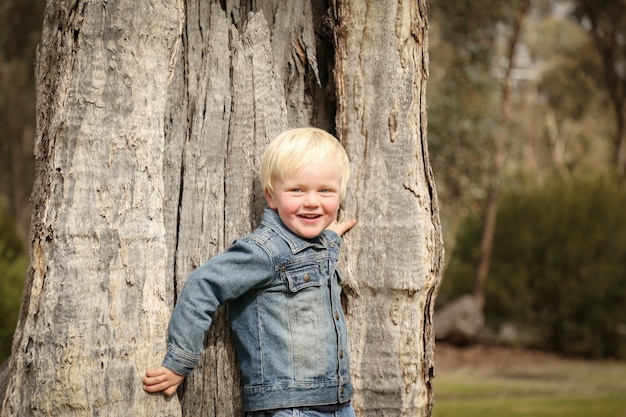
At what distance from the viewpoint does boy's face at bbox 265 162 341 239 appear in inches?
101

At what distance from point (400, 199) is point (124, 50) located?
1.08 metres

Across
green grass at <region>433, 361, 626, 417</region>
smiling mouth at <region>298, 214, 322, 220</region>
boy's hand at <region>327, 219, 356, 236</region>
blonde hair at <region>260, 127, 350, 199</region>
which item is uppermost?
blonde hair at <region>260, 127, 350, 199</region>

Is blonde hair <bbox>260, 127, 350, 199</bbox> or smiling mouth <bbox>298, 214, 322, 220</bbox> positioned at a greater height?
blonde hair <bbox>260, 127, 350, 199</bbox>

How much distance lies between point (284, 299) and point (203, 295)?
0.28 meters

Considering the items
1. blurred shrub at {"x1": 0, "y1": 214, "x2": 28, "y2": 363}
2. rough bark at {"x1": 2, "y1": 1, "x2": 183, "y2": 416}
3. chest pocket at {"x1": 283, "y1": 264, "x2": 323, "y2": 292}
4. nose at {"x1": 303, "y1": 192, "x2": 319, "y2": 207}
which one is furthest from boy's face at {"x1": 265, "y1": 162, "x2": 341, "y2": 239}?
blurred shrub at {"x1": 0, "y1": 214, "x2": 28, "y2": 363}

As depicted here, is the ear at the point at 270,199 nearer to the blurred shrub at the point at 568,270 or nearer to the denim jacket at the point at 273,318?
the denim jacket at the point at 273,318

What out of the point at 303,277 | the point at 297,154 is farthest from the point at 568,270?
the point at 297,154

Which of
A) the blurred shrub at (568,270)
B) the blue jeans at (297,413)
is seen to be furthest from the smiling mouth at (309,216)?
the blurred shrub at (568,270)

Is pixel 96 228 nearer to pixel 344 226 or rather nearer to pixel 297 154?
pixel 297 154

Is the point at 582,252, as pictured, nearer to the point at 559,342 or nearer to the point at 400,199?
the point at 559,342

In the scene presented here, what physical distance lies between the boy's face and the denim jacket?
0.05m

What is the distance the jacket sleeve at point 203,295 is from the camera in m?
2.47

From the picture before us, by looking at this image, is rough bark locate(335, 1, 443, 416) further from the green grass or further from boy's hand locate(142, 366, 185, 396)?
the green grass

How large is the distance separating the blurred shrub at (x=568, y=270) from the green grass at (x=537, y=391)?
0.57m
